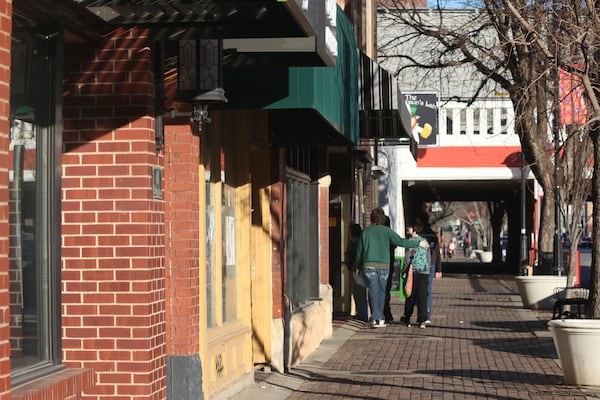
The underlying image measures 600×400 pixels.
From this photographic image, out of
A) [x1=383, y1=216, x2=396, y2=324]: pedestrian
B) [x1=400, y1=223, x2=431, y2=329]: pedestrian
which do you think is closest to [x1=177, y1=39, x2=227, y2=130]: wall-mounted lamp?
[x1=400, y1=223, x2=431, y2=329]: pedestrian

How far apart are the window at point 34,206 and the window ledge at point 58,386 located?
86mm

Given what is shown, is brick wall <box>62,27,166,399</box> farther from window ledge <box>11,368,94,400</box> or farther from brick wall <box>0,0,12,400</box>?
brick wall <box>0,0,12,400</box>

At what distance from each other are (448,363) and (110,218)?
7405 mm

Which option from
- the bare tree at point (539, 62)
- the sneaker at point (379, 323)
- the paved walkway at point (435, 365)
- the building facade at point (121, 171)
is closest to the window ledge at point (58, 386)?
the building facade at point (121, 171)

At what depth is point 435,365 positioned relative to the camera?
45.7 feet

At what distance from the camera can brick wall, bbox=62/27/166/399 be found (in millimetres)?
7637

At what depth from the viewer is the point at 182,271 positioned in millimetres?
8516

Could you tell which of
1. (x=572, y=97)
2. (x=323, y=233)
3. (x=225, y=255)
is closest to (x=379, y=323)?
(x=323, y=233)

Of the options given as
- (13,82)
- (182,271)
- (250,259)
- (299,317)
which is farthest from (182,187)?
(299,317)

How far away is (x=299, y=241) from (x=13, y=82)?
948 centimetres

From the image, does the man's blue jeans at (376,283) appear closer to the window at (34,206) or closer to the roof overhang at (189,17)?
the roof overhang at (189,17)

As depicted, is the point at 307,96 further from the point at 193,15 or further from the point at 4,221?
the point at 4,221

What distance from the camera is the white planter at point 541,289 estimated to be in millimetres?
22884

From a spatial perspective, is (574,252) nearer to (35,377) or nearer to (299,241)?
(299,241)
